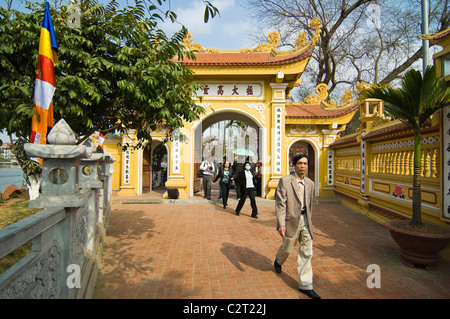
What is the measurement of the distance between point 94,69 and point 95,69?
2 centimetres

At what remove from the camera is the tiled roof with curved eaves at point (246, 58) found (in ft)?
29.4

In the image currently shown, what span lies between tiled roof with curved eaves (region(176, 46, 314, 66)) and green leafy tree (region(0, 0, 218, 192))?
18.6ft

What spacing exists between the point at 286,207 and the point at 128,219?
16.0 ft

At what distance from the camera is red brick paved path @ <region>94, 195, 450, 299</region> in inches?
117

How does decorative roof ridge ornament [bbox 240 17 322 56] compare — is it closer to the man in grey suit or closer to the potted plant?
the potted plant

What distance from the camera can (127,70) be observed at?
3.10 m

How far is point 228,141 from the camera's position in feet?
72.7

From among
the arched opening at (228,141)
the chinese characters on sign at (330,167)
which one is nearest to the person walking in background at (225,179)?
the arched opening at (228,141)

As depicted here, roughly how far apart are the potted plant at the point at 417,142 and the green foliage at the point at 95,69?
3.15 metres

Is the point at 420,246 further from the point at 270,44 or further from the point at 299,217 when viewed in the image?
the point at 270,44

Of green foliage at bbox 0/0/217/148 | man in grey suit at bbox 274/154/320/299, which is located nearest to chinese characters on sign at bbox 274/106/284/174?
green foliage at bbox 0/0/217/148

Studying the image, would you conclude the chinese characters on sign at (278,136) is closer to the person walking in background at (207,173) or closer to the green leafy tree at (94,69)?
the person walking in background at (207,173)

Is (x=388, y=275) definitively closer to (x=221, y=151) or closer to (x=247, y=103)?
(x=247, y=103)

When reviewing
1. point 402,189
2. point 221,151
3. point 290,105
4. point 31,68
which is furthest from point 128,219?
point 221,151
